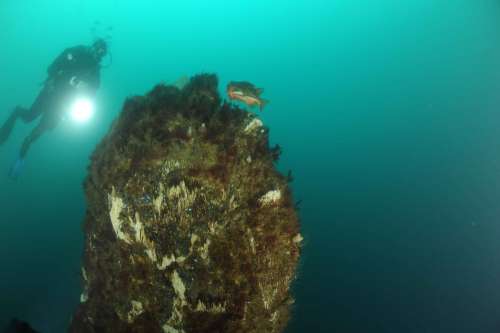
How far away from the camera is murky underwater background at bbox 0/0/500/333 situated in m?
17.8

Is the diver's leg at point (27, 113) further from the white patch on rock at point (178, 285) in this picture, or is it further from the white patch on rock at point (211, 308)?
the white patch on rock at point (211, 308)

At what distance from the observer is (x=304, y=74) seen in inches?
3706

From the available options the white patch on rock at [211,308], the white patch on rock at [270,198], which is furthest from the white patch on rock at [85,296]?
the white patch on rock at [270,198]

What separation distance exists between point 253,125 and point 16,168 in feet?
44.2

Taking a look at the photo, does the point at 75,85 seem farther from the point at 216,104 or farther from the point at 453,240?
the point at 453,240

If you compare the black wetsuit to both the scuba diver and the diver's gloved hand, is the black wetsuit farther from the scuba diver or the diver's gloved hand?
the diver's gloved hand

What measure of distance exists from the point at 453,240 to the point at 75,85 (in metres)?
28.6

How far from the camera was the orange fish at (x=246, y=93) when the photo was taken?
3.82m

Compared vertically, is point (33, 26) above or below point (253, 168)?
above

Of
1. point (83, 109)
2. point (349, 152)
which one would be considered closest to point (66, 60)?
point (83, 109)

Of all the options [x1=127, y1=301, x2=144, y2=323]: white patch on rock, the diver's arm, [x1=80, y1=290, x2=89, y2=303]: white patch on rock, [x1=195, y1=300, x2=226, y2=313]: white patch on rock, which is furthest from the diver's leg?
[x1=195, y1=300, x2=226, y2=313]: white patch on rock

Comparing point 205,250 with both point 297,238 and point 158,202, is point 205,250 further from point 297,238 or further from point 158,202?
point 297,238

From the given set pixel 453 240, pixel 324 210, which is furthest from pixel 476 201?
pixel 324 210

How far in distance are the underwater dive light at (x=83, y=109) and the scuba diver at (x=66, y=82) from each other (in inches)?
14.0
